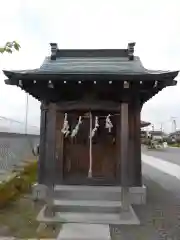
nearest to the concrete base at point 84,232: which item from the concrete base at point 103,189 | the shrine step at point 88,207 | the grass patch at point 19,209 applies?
the grass patch at point 19,209

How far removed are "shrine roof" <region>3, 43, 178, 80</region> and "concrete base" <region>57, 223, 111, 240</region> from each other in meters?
3.45

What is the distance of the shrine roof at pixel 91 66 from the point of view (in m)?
7.57

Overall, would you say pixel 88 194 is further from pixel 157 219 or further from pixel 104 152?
pixel 157 219

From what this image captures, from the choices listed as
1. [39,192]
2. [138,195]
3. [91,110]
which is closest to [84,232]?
[138,195]

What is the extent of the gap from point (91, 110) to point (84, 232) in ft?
11.5

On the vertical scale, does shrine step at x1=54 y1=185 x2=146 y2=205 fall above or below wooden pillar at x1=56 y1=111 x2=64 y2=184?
below

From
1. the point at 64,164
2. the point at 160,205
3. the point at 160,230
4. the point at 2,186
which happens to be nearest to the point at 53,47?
Result: the point at 64,164

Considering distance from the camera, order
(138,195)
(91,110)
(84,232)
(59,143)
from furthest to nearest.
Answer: (59,143) < (138,195) < (91,110) < (84,232)

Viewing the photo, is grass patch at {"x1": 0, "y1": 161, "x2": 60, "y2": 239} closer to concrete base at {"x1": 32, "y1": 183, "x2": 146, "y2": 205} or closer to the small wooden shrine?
concrete base at {"x1": 32, "y1": 183, "x2": 146, "y2": 205}

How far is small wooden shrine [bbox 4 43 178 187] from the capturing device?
768 cm

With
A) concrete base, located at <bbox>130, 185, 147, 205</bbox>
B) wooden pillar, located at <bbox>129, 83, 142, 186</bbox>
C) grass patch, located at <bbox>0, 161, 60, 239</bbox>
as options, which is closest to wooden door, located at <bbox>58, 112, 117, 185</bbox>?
wooden pillar, located at <bbox>129, 83, 142, 186</bbox>

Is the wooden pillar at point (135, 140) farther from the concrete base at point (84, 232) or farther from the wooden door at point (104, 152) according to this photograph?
the concrete base at point (84, 232)

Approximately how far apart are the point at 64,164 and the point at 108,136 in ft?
5.34

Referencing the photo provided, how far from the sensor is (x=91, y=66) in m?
9.20
